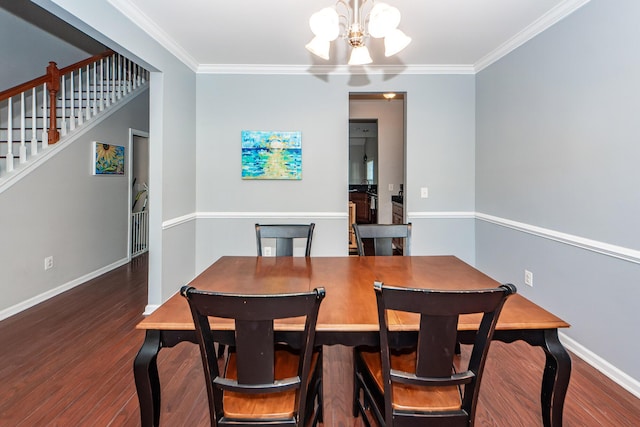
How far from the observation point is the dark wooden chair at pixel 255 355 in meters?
0.98

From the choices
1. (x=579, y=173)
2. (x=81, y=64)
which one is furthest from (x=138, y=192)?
(x=579, y=173)

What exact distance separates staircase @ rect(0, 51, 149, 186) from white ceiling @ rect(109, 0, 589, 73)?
54.8 inches

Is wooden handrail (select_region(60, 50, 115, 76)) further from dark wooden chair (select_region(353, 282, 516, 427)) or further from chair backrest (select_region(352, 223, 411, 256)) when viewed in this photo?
dark wooden chair (select_region(353, 282, 516, 427))

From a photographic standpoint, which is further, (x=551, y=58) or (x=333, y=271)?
(x=551, y=58)

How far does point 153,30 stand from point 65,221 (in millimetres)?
2279

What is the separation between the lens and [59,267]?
3.54 metres

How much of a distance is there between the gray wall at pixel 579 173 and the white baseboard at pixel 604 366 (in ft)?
0.04

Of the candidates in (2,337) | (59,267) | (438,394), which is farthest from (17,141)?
(438,394)

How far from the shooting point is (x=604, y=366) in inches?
83.7

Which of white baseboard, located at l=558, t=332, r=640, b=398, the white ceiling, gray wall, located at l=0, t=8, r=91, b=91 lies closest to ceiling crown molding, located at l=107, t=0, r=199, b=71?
the white ceiling

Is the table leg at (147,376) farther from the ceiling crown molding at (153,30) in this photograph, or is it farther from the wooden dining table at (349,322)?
the ceiling crown molding at (153,30)

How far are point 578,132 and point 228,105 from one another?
10.6ft

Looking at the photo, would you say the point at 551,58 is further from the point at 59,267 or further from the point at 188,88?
the point at 59,267

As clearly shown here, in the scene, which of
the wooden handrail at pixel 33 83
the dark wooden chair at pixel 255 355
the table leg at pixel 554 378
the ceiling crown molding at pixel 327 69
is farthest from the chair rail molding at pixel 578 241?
the wooden handrail at pixel 33 83
